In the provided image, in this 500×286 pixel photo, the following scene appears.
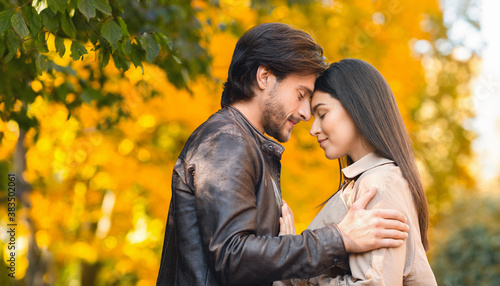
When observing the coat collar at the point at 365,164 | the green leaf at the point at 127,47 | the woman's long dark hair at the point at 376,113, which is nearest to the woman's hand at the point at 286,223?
the coat collar at the point at 365,164

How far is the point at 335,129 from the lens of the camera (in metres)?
2.74

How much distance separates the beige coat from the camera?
2.28 m

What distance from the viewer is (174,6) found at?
4621 mm

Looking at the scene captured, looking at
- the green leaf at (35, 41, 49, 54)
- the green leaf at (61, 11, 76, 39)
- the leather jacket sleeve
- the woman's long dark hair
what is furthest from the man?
the green leaf at (35, 41, 49, 54)

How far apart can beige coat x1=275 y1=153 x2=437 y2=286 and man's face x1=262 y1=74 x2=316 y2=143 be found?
0.38 metres

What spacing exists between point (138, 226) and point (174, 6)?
7.20 metres

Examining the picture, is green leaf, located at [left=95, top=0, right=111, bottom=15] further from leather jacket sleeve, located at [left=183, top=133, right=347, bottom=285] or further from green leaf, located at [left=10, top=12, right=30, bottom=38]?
leather jacket sleeve, located at [left=183, top=133, right=347, bottom=285]

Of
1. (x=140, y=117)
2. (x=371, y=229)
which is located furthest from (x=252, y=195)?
(x=140, y=117)

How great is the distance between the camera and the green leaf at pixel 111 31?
2605mm

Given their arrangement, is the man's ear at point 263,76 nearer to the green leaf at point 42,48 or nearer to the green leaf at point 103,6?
the green leaf at point 103,6

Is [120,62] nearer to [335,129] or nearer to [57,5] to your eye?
[57,5]

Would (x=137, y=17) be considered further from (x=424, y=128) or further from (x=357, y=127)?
(x=424, y=128)

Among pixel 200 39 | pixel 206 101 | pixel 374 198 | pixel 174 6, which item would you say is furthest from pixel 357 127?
pixel 206 101

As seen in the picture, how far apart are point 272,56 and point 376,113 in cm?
59
